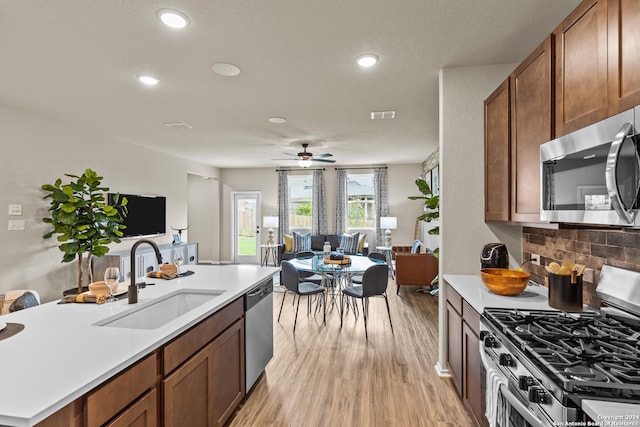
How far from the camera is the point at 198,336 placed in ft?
5.49

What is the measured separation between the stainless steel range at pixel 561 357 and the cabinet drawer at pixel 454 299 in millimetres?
559

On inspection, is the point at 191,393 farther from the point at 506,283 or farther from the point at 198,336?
the point at 506,283

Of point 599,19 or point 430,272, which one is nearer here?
point 599,19

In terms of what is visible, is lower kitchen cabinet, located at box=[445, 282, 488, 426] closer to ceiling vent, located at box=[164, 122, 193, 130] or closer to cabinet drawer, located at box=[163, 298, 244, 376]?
cabinet drawer, located at box=[163, 298, 244, 376]

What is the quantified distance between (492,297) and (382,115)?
105 inches

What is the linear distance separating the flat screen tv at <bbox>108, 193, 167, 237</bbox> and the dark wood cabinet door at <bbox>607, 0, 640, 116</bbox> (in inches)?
235

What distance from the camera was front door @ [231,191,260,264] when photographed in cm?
884

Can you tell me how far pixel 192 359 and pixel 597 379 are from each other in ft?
5.45

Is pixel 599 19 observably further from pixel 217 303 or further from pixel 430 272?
pixel 430 272

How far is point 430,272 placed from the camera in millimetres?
5387

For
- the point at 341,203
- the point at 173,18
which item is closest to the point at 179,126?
the point at 173,18

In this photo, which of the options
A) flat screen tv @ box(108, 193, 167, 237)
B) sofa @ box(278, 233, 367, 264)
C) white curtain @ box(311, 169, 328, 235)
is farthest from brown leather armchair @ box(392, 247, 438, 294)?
flat screen tv @ box(108, 193, 167, 237)

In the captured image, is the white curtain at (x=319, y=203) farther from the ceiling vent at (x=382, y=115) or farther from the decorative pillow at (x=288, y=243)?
the ceiling vent at (x=382, y=115)

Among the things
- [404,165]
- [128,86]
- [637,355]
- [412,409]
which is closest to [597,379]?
[637,355]
